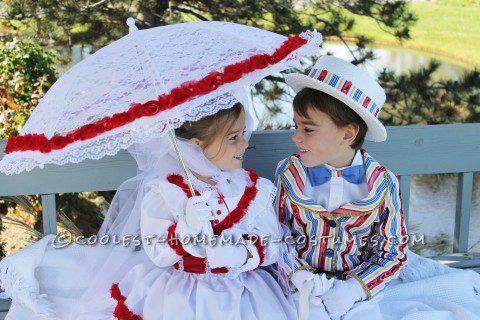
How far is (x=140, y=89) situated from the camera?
1649 mm

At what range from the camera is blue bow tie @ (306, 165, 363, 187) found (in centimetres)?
225

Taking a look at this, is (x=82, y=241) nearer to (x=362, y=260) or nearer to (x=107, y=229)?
(x=107, y=229)

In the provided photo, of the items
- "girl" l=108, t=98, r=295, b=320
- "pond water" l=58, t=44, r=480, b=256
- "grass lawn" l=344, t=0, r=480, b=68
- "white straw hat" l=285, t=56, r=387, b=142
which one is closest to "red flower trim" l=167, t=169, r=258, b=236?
"girl" l=108, t=98, r=295, b=320

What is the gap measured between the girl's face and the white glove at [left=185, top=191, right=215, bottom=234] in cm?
20

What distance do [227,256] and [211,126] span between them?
1.48ft

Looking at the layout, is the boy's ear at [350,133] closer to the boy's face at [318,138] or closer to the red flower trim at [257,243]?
the boy's face at [318,138]

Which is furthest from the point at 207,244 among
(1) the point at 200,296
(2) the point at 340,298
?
(2) the point at 340,298

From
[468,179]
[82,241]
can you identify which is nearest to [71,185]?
[82,241]

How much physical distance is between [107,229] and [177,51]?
86 cm

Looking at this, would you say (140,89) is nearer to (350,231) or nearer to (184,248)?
(184,248)

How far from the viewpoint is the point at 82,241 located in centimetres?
239

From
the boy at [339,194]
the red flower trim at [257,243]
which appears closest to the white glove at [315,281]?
the boy at [339,194]

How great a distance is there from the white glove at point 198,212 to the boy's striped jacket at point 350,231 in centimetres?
40

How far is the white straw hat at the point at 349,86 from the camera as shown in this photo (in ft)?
6.88
